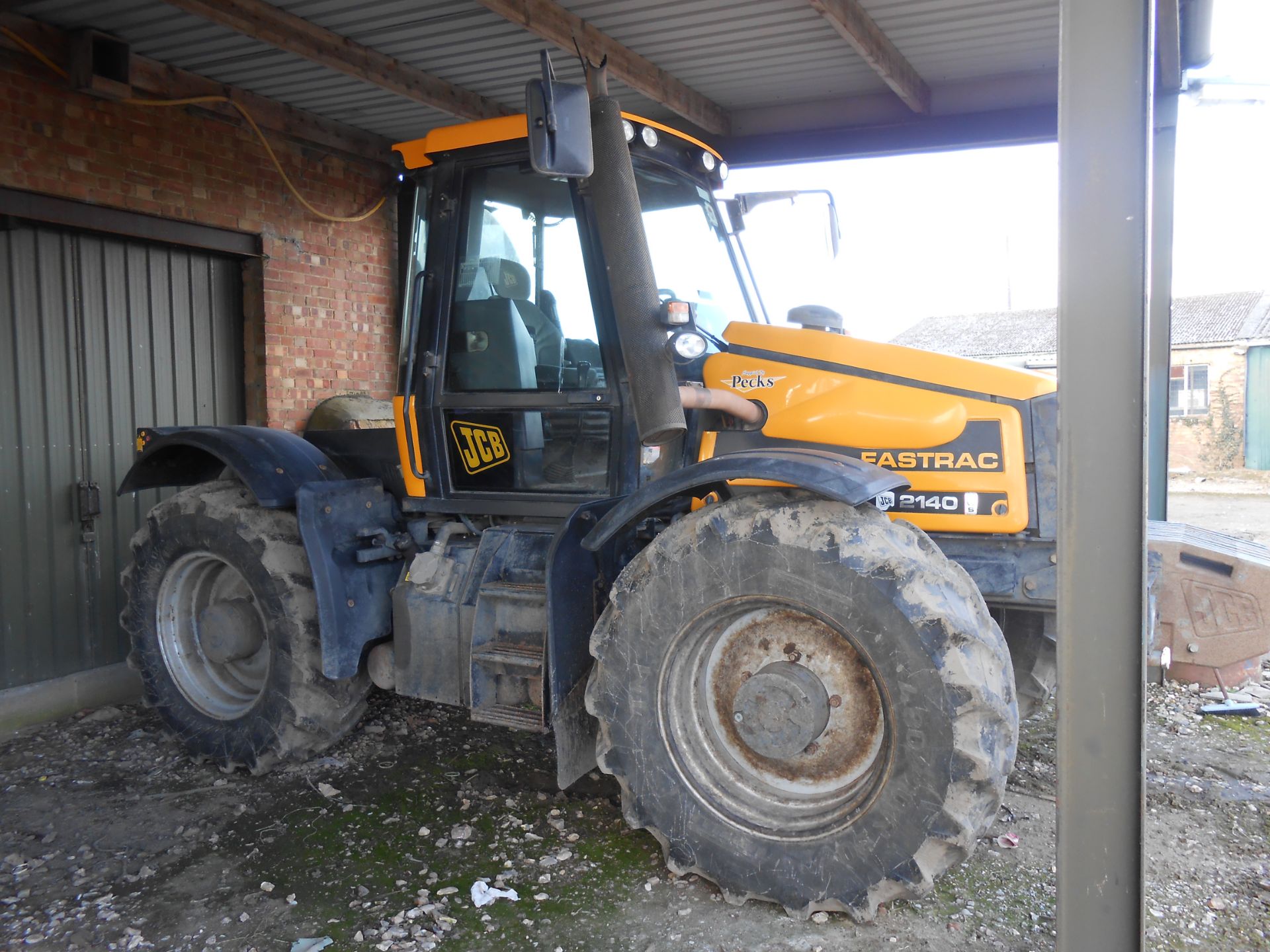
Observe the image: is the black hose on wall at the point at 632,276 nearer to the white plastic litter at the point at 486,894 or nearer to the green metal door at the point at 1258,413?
the white plastic litter at the point at 486,894

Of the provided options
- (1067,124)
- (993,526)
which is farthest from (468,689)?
(1067,124)

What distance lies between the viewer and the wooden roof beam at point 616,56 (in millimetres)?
5016

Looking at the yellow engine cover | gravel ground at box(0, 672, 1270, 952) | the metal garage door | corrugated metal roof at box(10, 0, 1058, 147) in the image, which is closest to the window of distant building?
corrugated metal roof at box(10, 0, 1058, 147)

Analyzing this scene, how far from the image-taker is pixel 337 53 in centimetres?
556

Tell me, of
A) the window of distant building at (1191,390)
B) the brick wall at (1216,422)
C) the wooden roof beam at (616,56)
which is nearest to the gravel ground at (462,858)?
the wooden roof beam at (616,56)

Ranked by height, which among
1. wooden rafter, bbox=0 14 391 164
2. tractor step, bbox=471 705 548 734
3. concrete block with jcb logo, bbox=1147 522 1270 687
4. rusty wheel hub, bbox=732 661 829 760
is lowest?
tractor step, bbox=471 705 548 734

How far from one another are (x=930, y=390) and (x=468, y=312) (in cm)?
190

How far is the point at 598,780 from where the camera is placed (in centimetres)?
410

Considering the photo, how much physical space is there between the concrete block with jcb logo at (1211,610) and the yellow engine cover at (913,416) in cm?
63

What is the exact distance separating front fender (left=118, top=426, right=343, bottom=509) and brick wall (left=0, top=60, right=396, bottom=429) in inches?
61.4

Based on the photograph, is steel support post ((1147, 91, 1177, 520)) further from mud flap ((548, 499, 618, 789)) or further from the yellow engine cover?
mud flap ((548, 499, 618, 789))

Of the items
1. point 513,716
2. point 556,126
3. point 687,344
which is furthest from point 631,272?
point 513,716

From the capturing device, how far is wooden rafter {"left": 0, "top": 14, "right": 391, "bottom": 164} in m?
5.11

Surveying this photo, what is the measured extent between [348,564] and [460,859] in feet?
4.53
